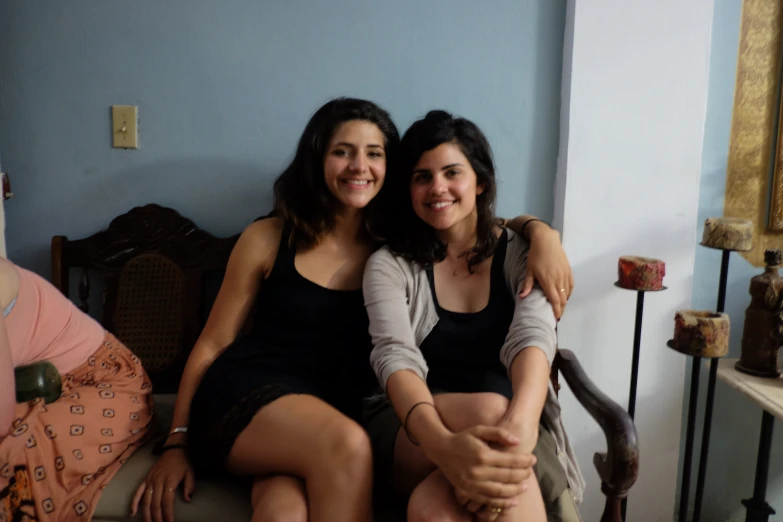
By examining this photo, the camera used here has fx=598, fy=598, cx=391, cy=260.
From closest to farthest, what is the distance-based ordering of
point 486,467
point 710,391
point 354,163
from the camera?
point 486,467 < point 354,163 < point 710,391

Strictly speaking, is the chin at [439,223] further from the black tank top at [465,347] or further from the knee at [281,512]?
the knee at [281,512]

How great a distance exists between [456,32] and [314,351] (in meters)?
0.92

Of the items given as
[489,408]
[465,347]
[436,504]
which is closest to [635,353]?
[465,347]

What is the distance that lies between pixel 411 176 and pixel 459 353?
1.31 feet

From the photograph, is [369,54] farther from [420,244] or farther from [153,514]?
[153,514]

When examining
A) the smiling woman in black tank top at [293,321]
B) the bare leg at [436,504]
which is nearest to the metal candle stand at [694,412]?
the smiling woman in black tank top at [293,321]

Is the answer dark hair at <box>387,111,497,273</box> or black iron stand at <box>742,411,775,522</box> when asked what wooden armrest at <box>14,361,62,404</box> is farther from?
black iron stand at <box>742,411,775,522</box>

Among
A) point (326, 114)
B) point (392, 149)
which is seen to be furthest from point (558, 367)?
point (326, 114)

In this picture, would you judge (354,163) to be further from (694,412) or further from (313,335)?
(694,412)

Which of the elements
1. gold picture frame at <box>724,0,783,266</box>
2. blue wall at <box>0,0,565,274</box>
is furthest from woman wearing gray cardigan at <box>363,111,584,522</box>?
gold picture frame at <box>724,0,783,266</box>

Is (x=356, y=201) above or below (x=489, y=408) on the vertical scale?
above

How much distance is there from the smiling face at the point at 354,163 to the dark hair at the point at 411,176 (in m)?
0.06

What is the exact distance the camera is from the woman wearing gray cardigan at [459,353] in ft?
3.27

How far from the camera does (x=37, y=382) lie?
3.89 ft
